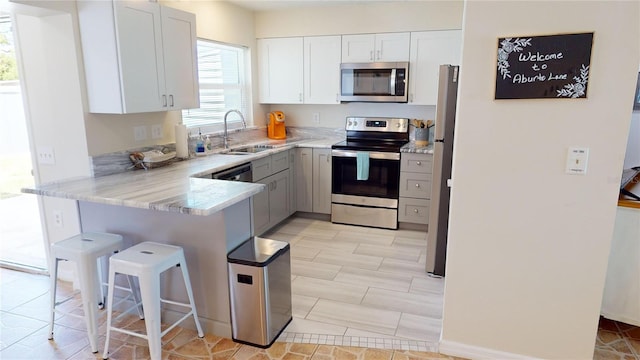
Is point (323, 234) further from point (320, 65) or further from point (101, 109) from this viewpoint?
point (101, 109)

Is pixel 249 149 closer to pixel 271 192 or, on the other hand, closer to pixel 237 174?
pixel 271 192

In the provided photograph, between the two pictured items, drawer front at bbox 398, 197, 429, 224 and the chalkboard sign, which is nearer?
the chalkboard sign

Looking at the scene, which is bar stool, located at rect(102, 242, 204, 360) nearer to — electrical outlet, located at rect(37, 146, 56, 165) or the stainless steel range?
electrical outlet, located at rect(37, 146, 56, 165)

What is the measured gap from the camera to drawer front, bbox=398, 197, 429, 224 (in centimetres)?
432

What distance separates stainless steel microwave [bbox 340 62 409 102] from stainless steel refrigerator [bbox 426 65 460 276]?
144cm

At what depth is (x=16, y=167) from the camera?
367cm

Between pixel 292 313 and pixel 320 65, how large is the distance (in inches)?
120

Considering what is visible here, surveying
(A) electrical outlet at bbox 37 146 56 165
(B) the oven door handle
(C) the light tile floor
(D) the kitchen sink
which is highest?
(A) electrical outlet at bbox 37 146 56 165

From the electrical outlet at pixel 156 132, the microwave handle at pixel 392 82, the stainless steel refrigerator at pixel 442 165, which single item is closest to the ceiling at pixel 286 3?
the microwave handle at pixel 392 82

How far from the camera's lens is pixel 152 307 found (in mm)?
2172

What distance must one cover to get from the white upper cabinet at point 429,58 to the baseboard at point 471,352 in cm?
276

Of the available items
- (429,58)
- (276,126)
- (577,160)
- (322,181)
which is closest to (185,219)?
(577,160)

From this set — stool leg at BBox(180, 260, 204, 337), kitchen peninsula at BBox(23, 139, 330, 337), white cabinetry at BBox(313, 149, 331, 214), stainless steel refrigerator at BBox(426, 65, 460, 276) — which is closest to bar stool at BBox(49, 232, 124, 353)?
kitchen peninsula at BBox(23, 139, 330, 337)

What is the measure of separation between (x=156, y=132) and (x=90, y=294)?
1.59 metres
